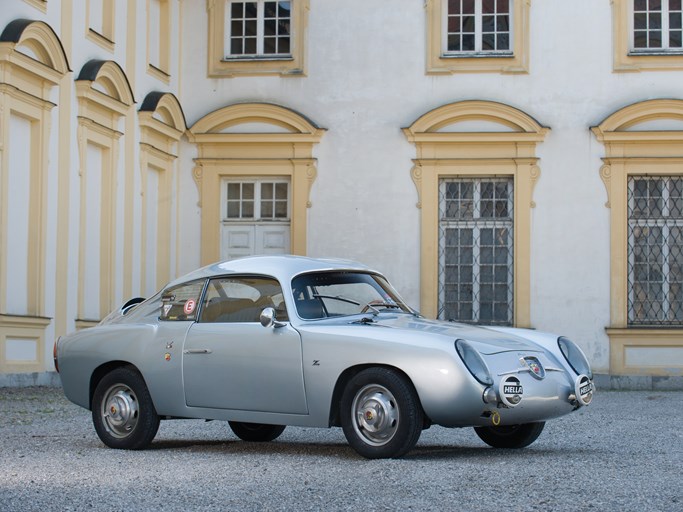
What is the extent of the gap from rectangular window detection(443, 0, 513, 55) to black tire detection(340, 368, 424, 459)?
13399 mm

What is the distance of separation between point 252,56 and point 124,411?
12.7m

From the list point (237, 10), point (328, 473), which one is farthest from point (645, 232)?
point (328, 473)

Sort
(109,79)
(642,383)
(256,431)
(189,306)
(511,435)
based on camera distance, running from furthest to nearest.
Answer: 1. (642,383)
2. (109,79)
3. (256,431)
4. (189,306)
5. (511,435)

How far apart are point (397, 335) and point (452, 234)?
12.6 m

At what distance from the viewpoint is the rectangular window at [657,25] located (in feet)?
66.9

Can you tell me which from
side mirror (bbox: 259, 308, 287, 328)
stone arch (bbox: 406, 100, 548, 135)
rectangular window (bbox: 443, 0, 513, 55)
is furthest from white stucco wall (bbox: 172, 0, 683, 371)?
side mirror (bbox: 259, 308, 287, 328)

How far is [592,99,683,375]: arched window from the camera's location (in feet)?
65.3

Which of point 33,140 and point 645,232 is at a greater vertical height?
point 33,140

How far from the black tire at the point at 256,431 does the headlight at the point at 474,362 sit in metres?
2.37

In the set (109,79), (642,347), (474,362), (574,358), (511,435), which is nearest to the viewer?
(474,362)

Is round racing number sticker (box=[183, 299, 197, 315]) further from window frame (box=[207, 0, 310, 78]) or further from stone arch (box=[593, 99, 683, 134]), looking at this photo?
stone arch (box=[593, 99, 683, 134])

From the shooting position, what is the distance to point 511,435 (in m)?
8.95

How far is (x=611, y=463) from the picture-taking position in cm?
802

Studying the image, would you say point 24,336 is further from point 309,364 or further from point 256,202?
point 309,364
